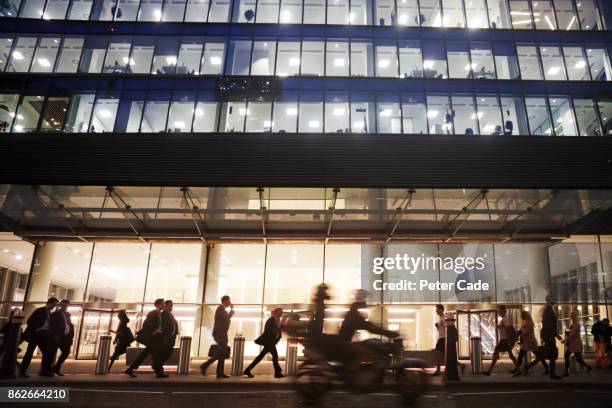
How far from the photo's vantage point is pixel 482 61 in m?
22.7

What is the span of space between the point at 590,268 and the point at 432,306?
760 centimetres

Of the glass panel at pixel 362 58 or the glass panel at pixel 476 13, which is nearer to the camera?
the glass panel at pixel 362 58

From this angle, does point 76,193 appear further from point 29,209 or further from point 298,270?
point 298,270

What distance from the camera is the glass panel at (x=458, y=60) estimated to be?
73.4ft

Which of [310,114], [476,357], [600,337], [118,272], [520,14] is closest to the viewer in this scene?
[476,357]

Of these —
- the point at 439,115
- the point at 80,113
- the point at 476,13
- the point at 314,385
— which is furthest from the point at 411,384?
the point at 476,13

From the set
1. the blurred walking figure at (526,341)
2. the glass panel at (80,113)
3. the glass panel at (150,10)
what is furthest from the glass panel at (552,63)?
the glass panel at (80,113)

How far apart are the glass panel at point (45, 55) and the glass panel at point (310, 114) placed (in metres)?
12.1

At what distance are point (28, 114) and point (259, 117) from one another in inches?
398

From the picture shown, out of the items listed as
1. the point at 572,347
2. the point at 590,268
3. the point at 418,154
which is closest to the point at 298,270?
the point at 418,154

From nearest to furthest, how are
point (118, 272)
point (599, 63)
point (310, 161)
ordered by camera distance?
point (310, 161)
point (118, 272)
point (599, 63)

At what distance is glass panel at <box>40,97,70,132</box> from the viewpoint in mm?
20391

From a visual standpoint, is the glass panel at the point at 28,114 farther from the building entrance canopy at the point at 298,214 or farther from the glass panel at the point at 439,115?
the glass panel at the point at 439,115

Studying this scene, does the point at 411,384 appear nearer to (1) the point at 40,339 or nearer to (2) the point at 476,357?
(2) the point at 476,357
